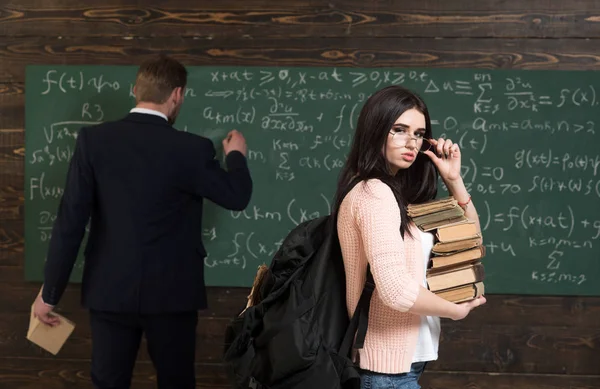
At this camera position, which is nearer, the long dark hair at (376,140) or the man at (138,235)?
the long dark hair at (376,140)

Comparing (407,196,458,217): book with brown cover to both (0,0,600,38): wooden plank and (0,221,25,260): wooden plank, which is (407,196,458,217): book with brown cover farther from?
(0,221,25,260): wooden plank

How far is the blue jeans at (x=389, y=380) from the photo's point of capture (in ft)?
5.83

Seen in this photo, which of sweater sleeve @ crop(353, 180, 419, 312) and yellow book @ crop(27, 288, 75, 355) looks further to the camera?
yellow book @ crop(27, 288, 75, 355)

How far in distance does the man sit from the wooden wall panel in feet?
2.73

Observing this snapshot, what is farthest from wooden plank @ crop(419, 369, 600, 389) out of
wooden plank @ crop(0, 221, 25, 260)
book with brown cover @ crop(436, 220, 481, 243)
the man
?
wooden plank @ crop(0, 221, 25, 260)

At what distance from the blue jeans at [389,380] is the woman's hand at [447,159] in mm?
491

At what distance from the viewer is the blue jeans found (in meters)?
1.78

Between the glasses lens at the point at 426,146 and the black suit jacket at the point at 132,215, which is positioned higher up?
the glasses lens at the point at 426,146

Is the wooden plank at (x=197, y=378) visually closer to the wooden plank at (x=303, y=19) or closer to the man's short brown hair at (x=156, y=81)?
the man's short brown hair at (x=156, y=81)

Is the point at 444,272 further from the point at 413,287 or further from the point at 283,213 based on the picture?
the point at 283,213

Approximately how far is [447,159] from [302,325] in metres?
0.60

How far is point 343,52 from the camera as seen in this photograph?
3.43 metres

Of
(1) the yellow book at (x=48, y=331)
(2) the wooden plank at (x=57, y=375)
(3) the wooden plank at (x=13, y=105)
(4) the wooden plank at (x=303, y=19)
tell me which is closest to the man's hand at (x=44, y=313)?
(1) the yellow book at (x=48, y=331)

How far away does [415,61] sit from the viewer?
3402mm
